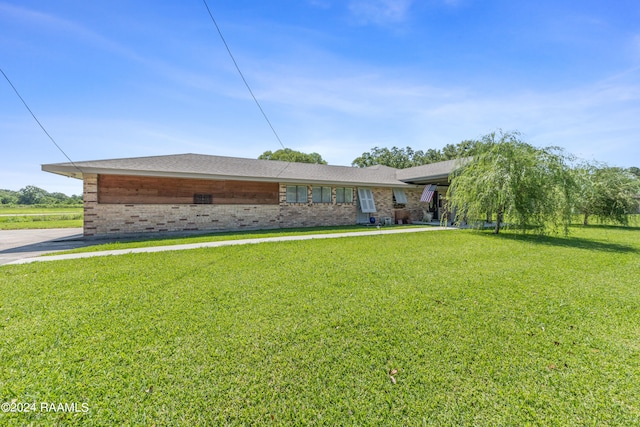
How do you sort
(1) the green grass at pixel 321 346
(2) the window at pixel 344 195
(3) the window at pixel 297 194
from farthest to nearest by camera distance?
(2) the window at pixel 344 195, (3) the window at pixel 297 194, (1) the green grass at pixel 321 346

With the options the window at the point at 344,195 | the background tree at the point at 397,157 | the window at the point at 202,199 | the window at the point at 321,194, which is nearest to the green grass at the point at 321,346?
the window at the point at 202,199

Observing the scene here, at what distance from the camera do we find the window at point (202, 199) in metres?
12.3

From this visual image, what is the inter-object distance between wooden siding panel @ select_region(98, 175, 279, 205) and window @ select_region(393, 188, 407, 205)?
8.29 metres

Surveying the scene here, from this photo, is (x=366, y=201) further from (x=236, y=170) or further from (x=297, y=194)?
(x=236, y=170)

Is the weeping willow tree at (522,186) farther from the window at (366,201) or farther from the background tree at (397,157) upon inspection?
the background tree at (397,157)

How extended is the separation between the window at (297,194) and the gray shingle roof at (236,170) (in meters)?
0.64

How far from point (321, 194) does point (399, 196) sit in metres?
5.85

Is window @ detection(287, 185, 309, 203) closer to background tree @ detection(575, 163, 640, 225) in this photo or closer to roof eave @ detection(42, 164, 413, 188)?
roof eave @ detection(42, 164, 413, 188)

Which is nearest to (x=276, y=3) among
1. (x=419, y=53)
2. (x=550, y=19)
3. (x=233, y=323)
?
(x=419, y=53)

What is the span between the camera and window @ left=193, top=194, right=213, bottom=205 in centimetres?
1232

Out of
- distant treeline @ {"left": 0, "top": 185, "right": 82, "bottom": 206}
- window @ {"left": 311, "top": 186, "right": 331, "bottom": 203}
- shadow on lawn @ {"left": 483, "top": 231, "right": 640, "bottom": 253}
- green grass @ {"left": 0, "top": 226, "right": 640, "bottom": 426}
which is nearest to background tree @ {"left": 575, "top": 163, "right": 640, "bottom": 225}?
shadow on lawn @ {"left": 483, "top": 231, "right": 640, "bottom": 253}

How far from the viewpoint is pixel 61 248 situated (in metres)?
8.33

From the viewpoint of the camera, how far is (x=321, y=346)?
2783 mm

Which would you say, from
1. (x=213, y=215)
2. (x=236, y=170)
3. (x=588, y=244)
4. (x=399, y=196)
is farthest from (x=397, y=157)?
(x=213, y=215)
